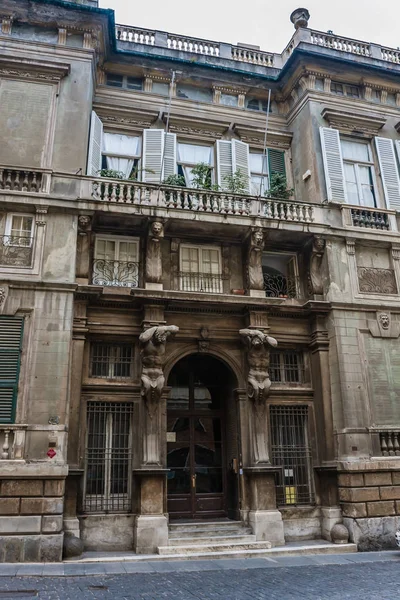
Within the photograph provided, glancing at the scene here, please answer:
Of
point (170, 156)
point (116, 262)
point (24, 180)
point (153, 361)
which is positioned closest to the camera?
point (153, 361)

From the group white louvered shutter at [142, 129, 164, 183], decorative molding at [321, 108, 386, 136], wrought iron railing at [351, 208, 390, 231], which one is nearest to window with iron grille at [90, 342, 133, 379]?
white louvered shutter at [142, 129, 164, 183]

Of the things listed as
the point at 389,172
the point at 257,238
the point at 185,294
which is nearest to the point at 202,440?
the point at 185,294

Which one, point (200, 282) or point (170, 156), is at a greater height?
point (170, 156)

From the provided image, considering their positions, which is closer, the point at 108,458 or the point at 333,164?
the point at 108,458

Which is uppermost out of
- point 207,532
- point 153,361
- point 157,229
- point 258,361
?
point 157,229

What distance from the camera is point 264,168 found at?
1808cm

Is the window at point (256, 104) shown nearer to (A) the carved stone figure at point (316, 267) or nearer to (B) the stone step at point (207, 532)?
(A) the carved stone figure at point (316, 267)

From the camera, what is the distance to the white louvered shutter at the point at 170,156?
16.7 metres

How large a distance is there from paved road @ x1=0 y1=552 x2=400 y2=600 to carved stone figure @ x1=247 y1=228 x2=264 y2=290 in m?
7.28

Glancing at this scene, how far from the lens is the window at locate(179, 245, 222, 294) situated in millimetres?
15438

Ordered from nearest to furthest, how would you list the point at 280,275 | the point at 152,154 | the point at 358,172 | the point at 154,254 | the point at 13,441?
the point at 13,441
the point at 154,254
the point at 152,154
the point at 280,275
the point at 358,172

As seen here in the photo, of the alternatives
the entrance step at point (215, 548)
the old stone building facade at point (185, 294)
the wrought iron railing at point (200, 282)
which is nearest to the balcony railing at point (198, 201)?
the old stone building facade at point (185, 294)

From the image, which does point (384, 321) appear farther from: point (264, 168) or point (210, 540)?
point (210, 540)

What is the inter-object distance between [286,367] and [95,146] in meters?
8.88
